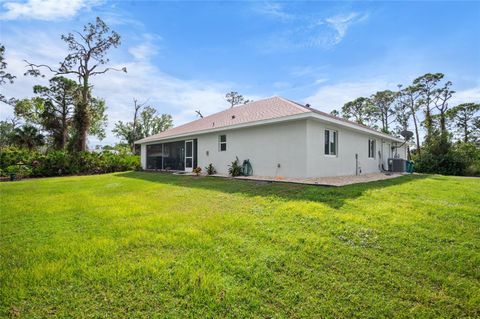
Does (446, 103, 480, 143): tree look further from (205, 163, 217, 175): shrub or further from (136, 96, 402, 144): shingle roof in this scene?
(205, 163, 217, 175): shrub

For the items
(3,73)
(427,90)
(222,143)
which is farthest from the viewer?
(427,90)

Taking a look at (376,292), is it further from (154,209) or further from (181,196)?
(181,196)

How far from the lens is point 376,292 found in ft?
7.40

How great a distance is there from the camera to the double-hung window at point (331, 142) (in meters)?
10.2

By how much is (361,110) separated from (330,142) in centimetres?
2667

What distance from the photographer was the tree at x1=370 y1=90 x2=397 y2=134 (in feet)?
100

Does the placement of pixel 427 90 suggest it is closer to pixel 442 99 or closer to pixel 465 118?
pixel 442 99

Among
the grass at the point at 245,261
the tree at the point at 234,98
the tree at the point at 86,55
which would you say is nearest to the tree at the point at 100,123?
the tree at the point at 86,55

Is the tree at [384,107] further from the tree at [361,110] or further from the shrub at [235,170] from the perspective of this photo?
the shrub at [235,170]

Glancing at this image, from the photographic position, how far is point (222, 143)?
12328 mm

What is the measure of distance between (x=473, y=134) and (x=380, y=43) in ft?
98.3

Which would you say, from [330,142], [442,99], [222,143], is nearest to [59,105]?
[222,143]

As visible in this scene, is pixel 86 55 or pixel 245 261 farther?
pixel 86 55

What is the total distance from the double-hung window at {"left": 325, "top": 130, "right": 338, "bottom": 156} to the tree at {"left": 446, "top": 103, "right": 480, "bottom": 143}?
2571cm
